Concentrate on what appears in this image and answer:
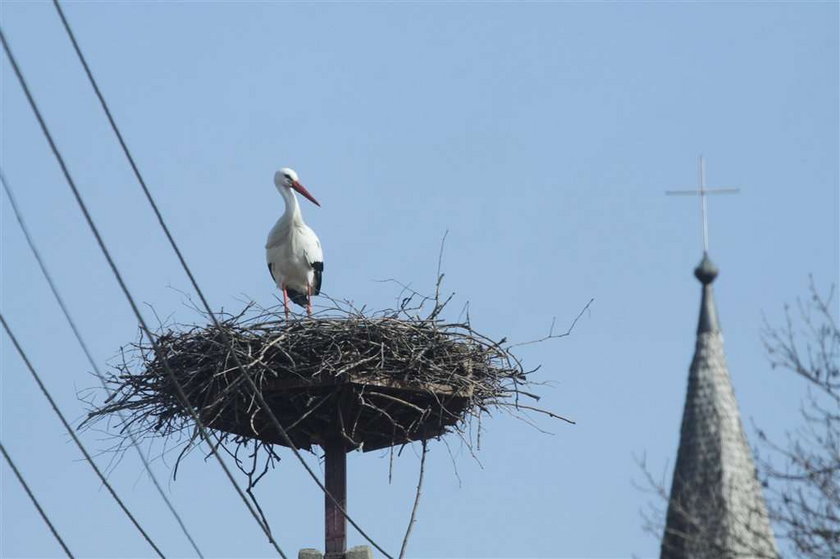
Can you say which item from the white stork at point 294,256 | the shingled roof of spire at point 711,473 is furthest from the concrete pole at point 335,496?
the white stork at point 294,256

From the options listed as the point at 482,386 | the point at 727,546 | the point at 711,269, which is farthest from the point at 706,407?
the point at 727,546

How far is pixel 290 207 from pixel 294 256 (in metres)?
0.43

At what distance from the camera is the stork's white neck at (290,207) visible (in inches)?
632

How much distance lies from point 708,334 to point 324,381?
1619cm

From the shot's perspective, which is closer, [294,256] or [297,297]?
[294,256]

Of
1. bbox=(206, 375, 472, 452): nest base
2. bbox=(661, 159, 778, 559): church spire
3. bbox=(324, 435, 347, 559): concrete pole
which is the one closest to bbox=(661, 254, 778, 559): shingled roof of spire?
bbox=(661, 159, 778, 559): church spire

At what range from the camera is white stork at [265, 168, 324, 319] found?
15.9 metres

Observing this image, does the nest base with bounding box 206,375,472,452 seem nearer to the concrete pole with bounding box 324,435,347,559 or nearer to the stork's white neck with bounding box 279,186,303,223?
the concrete pole with bounding box 324,435,347,559

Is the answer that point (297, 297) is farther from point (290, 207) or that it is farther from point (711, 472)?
point (711, 472)

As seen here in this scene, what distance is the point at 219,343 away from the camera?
12906 millimetres

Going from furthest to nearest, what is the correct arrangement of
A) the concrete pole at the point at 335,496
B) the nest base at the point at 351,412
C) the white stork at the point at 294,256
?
the white stork at the point at 294,256 → the concrete pole at the point at 335,496 → the nest base at the point at 351,412

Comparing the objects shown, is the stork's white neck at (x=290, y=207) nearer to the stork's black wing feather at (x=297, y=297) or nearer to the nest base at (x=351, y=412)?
the stork's black wing feather at (x=297, y=297)

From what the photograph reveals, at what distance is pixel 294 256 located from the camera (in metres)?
15.9

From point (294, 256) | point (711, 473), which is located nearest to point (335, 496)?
point (294, 256)
